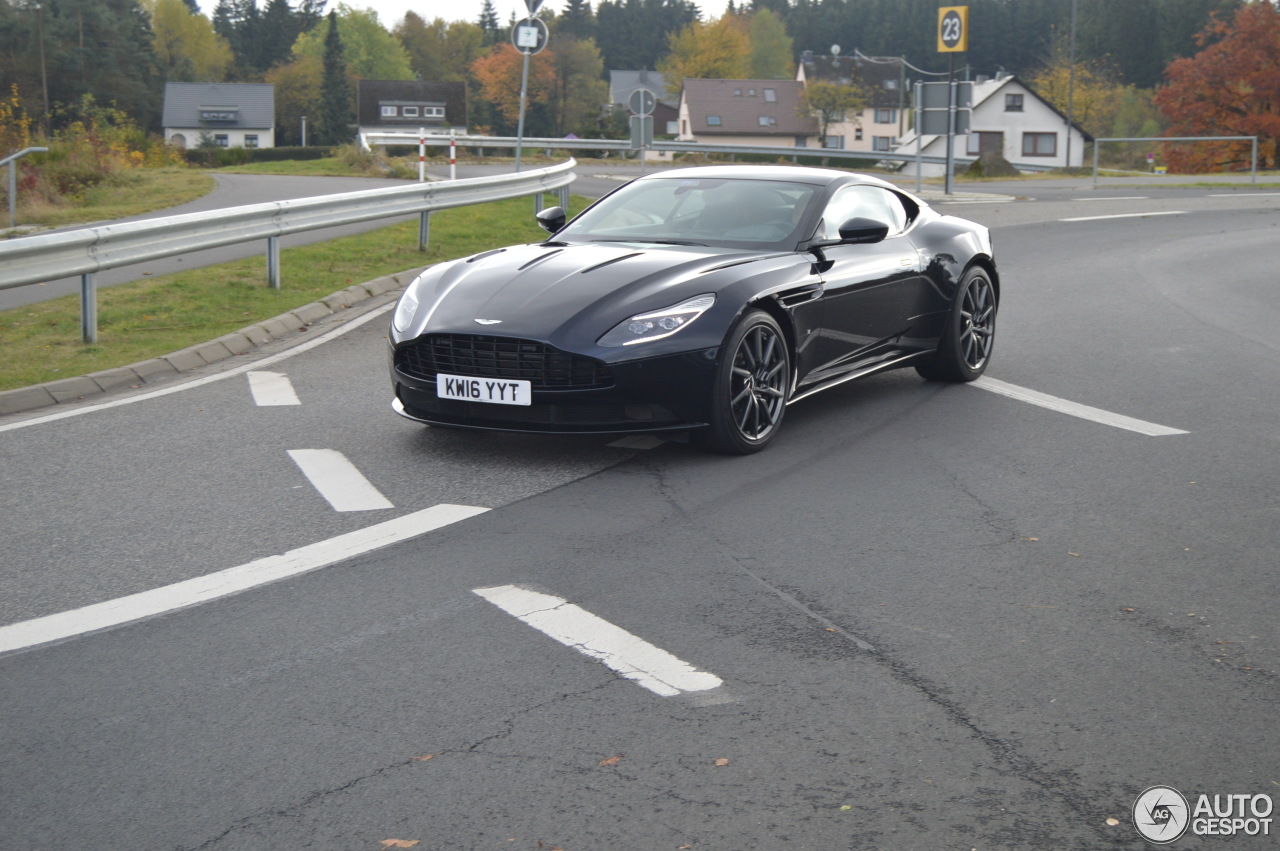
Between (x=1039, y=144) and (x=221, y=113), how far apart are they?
6981 cm

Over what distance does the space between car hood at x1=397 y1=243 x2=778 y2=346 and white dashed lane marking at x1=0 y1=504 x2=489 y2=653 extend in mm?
1113

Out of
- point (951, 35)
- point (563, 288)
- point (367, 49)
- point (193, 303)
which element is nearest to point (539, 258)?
point (563, 288)

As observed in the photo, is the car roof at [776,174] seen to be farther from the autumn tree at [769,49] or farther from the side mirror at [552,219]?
the autumn tree at [769,49]

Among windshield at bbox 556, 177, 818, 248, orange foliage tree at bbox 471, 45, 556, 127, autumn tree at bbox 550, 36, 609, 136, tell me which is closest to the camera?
windshield at bbox 556, 177, 818, 248

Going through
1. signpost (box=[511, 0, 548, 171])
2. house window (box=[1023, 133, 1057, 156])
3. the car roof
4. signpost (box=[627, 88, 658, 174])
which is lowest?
the car roof

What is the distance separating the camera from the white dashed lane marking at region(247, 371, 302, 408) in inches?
328

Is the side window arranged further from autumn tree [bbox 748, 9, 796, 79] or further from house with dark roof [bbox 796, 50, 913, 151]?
autumn tree [bbox 748, 9, 796, 79]

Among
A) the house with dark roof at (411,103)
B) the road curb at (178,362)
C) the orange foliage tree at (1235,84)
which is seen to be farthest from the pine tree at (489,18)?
the road curb at (178,362)

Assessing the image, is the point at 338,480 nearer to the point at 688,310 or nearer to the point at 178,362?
the point at 688,310

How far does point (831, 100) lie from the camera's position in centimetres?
8694

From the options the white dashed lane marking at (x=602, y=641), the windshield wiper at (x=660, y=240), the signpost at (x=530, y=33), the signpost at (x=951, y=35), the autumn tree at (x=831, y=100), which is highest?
the autumn tree at (x=831, y=100)

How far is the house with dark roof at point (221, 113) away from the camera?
11856 cm

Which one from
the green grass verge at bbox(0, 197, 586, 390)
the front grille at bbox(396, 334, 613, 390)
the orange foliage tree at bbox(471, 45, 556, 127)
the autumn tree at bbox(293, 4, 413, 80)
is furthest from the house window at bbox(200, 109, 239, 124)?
the front grille at bbox(396, 334, 613, 390)

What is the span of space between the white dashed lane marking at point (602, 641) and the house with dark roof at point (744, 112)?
110277 mm
